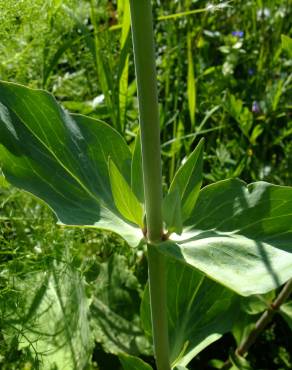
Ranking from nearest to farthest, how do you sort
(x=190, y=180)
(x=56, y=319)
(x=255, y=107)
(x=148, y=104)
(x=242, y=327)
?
1. (x=148, y=104)
2. (x=190, y=180)
3. (x=56, y=319)
4. (x=242, y=327)
5. (x=255, y=107)

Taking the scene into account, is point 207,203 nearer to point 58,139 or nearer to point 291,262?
point 291,262

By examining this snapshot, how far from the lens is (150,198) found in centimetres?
96

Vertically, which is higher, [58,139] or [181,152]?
[58,139]

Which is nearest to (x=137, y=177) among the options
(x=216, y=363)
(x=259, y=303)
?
(x=259, y=303)

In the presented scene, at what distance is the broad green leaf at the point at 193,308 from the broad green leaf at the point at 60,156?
0.34 meters

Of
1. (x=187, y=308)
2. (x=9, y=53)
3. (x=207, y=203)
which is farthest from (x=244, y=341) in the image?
(x=9, y=53)

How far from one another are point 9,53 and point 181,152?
0.63 m

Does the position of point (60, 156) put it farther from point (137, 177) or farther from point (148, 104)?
point (148, 104)

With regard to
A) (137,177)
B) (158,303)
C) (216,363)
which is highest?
(137,177)

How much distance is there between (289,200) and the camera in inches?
40.6

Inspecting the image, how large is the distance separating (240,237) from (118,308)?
2.06 ft

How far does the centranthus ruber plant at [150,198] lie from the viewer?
936 mm

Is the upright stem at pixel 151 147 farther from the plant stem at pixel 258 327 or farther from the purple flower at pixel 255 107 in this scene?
the purple flower at pixel 255 107

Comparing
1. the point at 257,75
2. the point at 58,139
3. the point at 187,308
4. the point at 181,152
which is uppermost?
the point at 58,139
